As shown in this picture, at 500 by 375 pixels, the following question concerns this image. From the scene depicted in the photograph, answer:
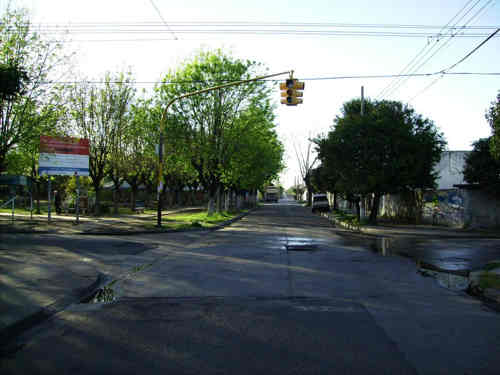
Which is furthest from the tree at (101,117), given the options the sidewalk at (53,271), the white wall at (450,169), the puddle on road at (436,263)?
the white wall at (450,169)

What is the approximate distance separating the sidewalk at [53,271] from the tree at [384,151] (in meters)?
13.5

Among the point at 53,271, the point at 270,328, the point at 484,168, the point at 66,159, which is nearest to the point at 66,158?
the point at 66,159

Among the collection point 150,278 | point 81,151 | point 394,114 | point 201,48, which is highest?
point 201,48

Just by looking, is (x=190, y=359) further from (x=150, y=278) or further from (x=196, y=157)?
(x=196, y=157)

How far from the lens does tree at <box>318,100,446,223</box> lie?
26.2 metres

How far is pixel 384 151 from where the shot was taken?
26.7 m

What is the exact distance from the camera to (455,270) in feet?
34.9

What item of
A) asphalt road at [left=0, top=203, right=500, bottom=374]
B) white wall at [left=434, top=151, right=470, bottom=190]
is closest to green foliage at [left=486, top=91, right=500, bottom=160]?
asphalt road at [left=0, top=203, right=500, bottom=374]

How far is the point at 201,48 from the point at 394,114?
47.0 ft

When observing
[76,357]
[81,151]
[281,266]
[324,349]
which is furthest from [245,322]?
[81,151]

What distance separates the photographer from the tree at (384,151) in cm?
2616

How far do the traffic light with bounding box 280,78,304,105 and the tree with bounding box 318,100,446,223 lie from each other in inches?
453

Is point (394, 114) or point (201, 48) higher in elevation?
point (201, 48)

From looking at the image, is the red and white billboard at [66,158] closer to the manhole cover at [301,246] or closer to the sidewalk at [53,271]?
the sidewalk at [53,271]
